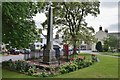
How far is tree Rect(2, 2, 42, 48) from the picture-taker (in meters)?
18.2

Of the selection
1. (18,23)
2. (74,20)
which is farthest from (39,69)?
(74,20)

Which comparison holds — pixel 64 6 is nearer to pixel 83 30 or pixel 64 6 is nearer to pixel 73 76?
pixel 83 30

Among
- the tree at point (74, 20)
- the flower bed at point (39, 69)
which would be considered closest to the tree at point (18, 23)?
the flower bed at point (39, 69)

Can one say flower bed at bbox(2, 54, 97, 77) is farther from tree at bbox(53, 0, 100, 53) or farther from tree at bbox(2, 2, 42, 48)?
tree at bbox(53, 0, 100, 53)

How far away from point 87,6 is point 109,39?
38.0 m

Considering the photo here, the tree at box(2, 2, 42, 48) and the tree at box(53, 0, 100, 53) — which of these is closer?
the tree at box(2, 2, 42, 48)

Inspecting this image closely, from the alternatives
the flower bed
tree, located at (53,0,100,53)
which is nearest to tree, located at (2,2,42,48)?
the flower bed

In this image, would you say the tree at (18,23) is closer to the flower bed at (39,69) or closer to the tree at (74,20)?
the flower bed at (39,69)

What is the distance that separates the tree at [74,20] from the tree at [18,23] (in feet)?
54.8

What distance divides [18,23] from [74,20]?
2264cm

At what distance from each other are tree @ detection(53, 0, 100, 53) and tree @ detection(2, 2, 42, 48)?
16.7 m

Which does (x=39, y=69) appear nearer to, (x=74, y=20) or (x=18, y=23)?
(x=18, y=23)

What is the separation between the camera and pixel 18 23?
19.5m

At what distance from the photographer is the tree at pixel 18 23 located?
18200mm
